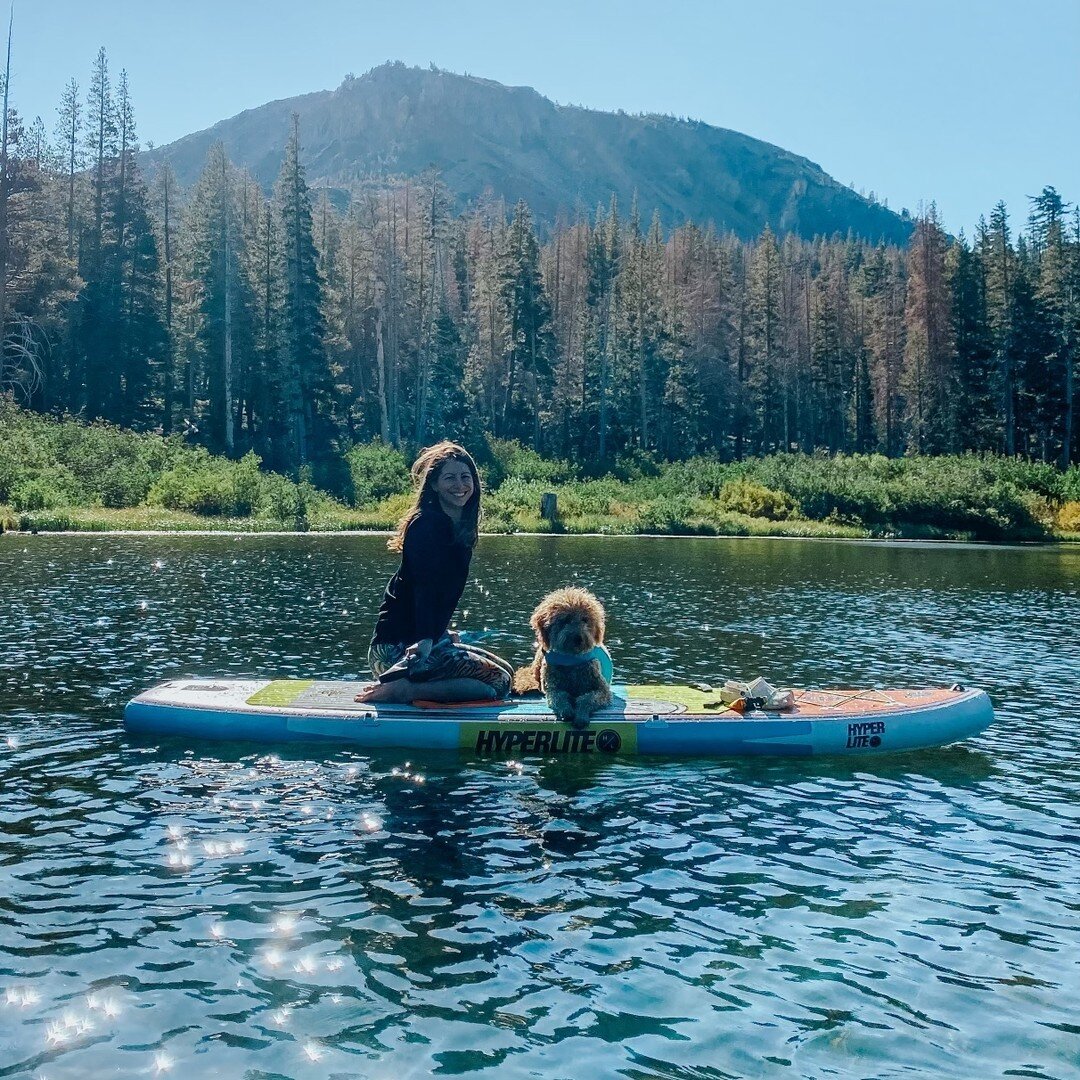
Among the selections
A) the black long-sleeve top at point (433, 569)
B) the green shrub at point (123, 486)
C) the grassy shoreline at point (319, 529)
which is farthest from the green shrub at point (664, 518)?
the black long-sleeve top at point (433, 569)

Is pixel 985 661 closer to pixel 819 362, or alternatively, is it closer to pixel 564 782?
pixel 564 782

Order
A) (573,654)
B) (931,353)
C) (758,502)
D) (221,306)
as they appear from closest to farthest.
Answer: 1. (573,654)
2. (758,502)
3. (221,306)
4. (931,353)

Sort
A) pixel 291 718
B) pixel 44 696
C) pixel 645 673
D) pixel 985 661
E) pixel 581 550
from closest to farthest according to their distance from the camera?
pixel 291 718 < pixel 44 696 < pixel 645 673 < pixel 985 661 < pixel 581 550

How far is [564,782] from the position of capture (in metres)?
11.3

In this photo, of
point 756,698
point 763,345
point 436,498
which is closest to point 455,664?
point 436,498

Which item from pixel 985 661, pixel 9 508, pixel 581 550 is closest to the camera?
pixel 985 661

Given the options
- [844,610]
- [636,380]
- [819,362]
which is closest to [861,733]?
[844,610]

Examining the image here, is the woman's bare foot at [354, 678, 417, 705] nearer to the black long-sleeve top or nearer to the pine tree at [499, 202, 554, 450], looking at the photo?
the black long-sleeve top

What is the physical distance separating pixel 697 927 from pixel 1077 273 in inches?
2990

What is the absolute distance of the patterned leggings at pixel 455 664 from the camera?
41.3 ft

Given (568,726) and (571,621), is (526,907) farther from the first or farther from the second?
(571,621)

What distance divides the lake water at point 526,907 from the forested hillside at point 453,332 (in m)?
51.5

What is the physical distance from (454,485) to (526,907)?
497cm

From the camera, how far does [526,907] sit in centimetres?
795
